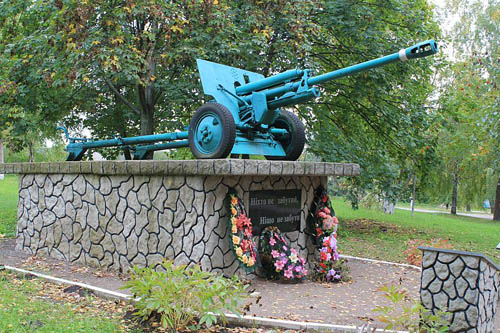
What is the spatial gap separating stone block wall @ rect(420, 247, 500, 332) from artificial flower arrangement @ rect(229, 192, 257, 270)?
7.09 feet

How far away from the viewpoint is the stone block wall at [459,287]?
3977 millimetres

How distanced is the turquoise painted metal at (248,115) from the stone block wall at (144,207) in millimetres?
452

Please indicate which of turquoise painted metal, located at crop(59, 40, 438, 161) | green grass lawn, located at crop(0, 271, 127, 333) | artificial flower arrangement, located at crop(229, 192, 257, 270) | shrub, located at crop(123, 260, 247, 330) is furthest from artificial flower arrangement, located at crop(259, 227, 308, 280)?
green grass lawn, located at crop(0, 271, 127, 333)

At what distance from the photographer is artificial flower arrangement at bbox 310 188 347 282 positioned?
6.53 metres

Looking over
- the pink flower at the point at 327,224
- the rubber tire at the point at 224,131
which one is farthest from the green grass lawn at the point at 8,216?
the pink flower at the point at 327,224

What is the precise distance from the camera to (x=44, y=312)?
471 cm

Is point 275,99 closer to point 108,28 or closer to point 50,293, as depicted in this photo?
point 50,293

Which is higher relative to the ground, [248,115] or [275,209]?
[248,115]

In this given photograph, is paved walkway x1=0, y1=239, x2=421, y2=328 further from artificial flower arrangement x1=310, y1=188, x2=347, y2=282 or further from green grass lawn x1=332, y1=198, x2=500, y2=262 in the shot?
green grass lawn x1=332, y1=198, x2=500, y2=262

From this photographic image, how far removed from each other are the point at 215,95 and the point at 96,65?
10.4ft

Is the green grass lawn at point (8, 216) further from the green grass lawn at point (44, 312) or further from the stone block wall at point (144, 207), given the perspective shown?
the green grass lawn at point (44, 312)

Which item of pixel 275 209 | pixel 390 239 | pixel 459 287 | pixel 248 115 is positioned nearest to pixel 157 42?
pixel 248 115

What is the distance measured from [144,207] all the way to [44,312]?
190 centimetres

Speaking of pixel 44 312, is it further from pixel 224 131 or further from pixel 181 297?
pixel 224 131
